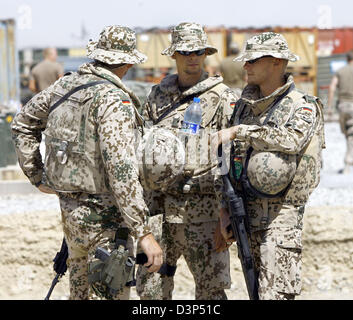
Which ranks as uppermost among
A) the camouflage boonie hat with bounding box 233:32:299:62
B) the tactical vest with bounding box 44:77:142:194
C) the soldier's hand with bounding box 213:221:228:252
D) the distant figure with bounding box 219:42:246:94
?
the camouflage boonie hat with bounding box 233:32:299:62

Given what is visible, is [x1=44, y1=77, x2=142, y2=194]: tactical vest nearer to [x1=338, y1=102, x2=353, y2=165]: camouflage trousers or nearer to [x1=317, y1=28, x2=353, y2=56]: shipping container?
[x1=338, y1=102, x2=353, y2=165]: camouflage trousers

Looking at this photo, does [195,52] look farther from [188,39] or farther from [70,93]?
[70,93]

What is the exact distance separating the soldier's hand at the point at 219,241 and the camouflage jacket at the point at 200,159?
0.13 m

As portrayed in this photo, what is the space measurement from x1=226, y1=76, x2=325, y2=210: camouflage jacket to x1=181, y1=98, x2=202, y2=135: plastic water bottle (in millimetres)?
350

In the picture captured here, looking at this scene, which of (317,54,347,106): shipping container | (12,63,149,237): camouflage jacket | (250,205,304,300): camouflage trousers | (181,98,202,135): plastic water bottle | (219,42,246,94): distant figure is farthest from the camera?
(317,54,347,106): shipping container

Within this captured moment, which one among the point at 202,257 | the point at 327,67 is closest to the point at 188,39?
the point at 202,257

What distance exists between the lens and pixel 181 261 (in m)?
7.01

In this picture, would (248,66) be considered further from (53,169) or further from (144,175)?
(53,169)

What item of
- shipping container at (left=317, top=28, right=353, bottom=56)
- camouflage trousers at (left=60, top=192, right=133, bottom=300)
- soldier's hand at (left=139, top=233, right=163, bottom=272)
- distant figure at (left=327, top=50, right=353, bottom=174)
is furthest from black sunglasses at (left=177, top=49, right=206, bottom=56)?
shipping container at (left=317, top=28, right=353, bottom=56)

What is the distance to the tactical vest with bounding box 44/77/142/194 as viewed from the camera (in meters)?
3.87

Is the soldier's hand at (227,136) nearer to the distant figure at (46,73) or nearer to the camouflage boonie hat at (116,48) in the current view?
the camouflage boonie hat at (116,48)

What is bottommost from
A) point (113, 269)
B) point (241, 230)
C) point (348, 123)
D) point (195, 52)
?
point (348, 123)

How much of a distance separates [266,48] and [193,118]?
0.72 m

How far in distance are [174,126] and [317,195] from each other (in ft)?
15.1
